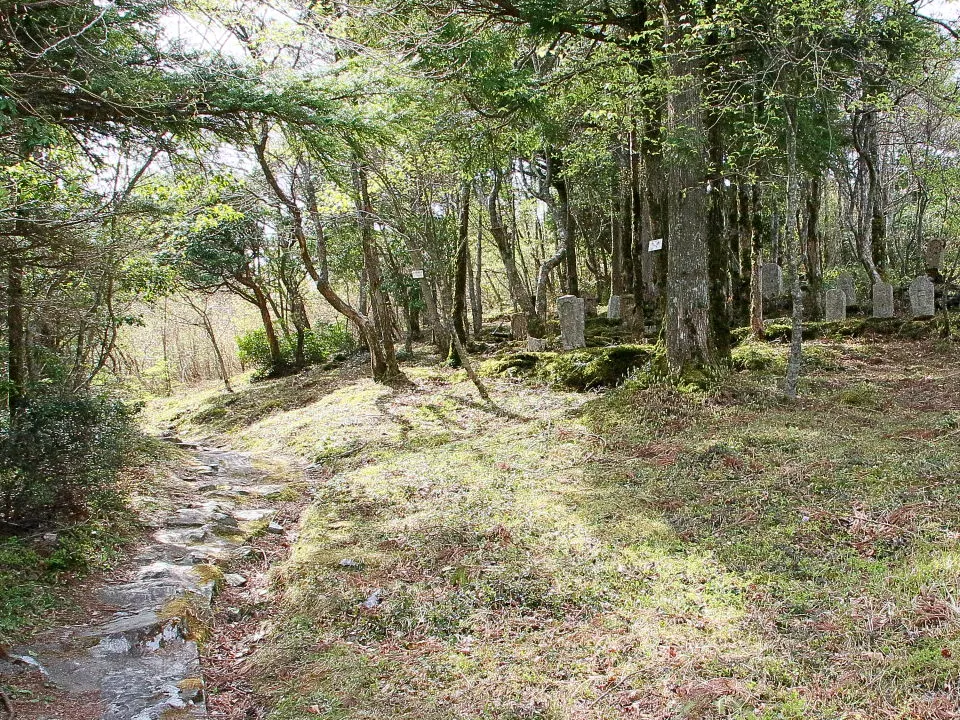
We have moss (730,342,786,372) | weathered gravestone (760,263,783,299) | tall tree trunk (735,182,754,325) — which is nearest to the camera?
moss (730,342,786,372)

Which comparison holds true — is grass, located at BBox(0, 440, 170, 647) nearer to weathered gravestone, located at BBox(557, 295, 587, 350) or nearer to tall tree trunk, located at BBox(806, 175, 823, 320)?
weathered gravestone, located at BBox(557, 295, 587, 350)

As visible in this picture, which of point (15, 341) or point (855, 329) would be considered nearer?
point (15, 341)

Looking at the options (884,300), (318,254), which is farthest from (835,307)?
(318,254)

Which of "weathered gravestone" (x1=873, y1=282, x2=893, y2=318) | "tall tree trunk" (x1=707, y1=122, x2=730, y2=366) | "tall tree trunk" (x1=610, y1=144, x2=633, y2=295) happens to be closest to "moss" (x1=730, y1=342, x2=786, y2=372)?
"tall tree trunk" (x1=707, y1=122, x2=730, y2=366)

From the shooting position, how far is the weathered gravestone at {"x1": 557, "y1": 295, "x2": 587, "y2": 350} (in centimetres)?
1300

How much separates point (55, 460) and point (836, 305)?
47.9 feet

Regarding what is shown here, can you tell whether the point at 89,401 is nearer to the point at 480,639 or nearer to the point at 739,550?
the point at 480,639

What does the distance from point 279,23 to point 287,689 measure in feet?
24.4

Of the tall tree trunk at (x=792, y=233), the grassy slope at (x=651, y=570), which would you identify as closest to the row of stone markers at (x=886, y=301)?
the tall tree trunk at (x=792, y=233)

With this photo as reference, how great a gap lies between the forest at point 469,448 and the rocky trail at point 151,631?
29 millimetres

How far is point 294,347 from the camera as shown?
67.7 feet

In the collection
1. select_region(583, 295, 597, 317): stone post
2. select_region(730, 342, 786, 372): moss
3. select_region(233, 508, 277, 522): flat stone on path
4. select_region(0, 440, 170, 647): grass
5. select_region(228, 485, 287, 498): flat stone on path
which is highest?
select_region(583, 295, 597, 317): stone post

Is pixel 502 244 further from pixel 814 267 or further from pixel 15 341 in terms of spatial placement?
pixel 15 341

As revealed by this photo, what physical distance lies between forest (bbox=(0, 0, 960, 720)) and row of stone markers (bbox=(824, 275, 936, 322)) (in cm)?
58
